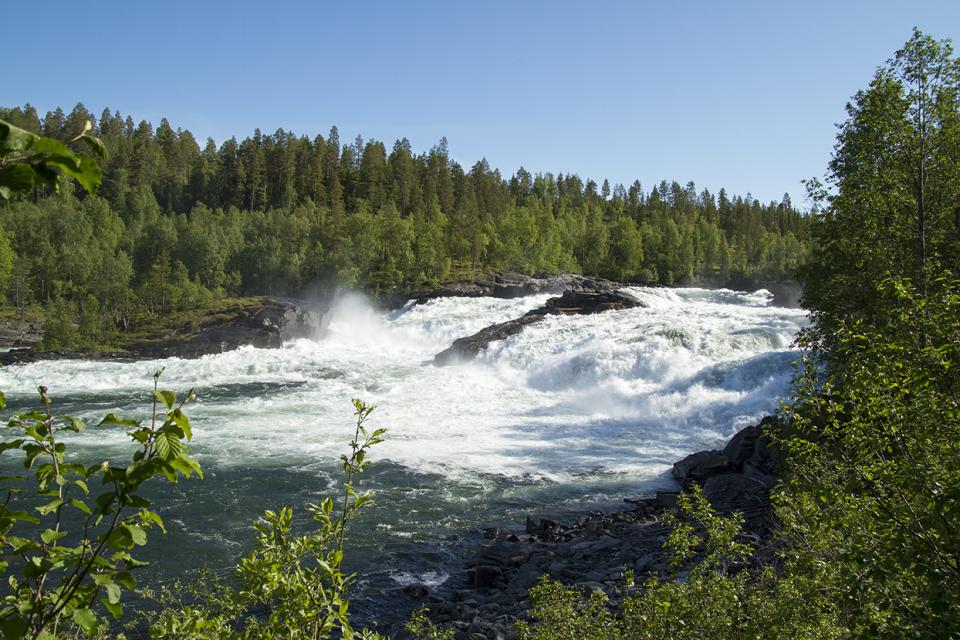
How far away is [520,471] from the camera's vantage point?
59.3 feet

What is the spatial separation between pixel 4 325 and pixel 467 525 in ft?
155

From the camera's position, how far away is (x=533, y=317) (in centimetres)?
3825

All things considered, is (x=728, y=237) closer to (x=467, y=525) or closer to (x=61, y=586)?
(x=467, y=525)

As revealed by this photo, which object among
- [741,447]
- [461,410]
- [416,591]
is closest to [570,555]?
[416,591]

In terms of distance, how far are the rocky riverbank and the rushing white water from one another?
0.95m

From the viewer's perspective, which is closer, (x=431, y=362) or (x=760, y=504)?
(x=760, y=504)

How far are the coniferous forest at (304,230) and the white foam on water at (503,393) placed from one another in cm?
1180

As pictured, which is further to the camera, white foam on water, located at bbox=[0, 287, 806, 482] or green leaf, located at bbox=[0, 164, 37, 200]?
white foam on water, located at bbox=[0, 287, 806, 482]

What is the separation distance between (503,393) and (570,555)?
16.8 m

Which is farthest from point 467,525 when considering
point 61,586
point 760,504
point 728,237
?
point 728,237

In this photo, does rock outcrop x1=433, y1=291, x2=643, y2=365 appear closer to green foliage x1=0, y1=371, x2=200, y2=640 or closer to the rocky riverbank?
the rocky riverbank

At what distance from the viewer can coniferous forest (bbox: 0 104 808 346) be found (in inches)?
2163

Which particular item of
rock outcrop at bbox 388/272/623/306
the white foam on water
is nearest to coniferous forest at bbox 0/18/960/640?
the white foam on water

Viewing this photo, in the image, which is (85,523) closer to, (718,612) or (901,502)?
(718,612)
